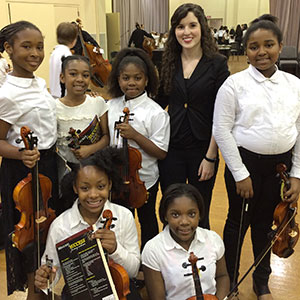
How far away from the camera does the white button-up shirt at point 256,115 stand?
1.59 metres

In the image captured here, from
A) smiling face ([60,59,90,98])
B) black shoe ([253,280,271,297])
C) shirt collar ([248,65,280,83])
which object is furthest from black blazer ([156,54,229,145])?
black shoe ([253,280,271,297])

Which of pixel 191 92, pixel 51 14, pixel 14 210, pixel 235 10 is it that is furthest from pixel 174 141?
→ pixel 235 10

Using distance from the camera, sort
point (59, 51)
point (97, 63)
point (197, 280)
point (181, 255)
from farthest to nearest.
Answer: point (97, 63), point (59, 51), point (181, 255), point (197, 280)

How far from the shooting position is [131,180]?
1.82 metres

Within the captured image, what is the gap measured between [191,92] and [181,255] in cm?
80

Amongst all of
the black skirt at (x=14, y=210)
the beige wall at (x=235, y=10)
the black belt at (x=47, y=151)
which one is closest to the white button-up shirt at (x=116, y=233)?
the black skirt at (x=14, y=210)

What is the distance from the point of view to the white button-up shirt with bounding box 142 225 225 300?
1.55 meters

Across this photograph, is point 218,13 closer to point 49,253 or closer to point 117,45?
point 117,45

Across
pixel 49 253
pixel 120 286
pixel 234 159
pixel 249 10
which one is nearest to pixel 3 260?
pixel 49 253

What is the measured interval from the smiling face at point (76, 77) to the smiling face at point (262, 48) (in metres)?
0.83

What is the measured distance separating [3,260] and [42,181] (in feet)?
3.89

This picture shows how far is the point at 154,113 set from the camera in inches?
73.7

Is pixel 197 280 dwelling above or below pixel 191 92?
below

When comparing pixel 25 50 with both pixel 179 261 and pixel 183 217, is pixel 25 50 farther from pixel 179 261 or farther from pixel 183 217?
pixel 179 261
